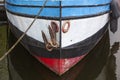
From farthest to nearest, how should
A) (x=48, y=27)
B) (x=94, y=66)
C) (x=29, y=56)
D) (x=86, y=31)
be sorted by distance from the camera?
1. (x=29, y=56)
2. (x=94, y=66)
3. (x=86, y=31)
4. (x=48, y=27)

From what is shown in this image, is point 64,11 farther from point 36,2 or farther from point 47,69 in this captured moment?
point 47,69

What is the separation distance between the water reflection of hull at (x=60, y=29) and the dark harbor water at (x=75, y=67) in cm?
27

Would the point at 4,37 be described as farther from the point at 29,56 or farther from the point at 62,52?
the point at 62,52

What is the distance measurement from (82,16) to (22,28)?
1379 millimetres

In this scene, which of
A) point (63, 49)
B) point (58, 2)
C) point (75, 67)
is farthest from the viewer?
point (75, 67)

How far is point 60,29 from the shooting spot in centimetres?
516

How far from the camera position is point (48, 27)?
533cm

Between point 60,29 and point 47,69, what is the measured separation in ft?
4.04

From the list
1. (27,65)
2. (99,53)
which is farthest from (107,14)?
(27,65)

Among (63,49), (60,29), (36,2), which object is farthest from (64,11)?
(63,49)

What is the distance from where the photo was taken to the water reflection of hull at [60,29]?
5207mm

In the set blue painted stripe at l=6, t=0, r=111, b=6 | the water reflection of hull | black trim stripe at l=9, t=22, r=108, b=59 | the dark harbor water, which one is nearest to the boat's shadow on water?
the dark harbor water

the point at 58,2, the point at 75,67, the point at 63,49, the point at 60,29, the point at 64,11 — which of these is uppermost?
the point at 58,2

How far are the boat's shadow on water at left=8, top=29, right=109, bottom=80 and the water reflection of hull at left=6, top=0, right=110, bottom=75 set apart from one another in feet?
0.77
